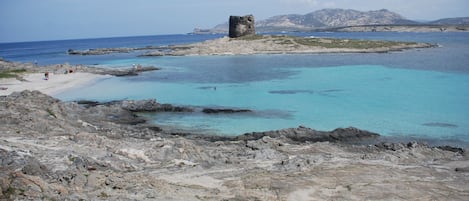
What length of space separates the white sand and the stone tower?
1793 inches

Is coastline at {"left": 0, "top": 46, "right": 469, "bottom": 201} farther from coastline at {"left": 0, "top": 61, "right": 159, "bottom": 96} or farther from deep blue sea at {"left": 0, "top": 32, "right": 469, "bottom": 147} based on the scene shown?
coastline at {"left": 0, "top": 61, "right": 159, "bottom": 96}

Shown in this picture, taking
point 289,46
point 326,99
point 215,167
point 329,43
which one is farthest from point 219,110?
point 329,43

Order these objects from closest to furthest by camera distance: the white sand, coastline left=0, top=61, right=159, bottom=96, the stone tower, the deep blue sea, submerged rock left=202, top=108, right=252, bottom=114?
the deep blue sea < submerged rock left=202, top=108, right=252, bottom=114 < the white sand < coastline left=0, top=61, right=159, bottom=96 < the stone tower

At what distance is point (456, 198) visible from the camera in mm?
11227

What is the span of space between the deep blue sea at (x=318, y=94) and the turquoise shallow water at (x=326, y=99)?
0.16ft

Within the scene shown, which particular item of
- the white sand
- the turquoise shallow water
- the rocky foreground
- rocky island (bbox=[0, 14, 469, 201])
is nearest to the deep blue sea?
the turquoise shallow water

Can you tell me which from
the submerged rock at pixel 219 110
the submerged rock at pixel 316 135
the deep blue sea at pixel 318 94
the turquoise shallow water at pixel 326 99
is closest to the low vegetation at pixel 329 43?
the deep blue sea at pixel 318 94

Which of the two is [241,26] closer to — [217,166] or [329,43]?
[329,43]

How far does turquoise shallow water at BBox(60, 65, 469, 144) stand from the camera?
23.5 meters

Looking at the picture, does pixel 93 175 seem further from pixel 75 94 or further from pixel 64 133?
pixel 75 94

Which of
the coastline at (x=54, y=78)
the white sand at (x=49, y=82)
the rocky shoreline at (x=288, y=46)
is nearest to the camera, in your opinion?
the white sand at (x=49, y=82)

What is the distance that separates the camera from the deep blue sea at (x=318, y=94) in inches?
929

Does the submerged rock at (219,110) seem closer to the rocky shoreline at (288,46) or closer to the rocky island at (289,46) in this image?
the rocky shoreline at (288,46)

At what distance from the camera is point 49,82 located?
41.8 metres
